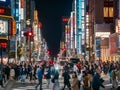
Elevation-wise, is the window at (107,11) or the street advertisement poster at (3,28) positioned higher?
the window at (107,11)

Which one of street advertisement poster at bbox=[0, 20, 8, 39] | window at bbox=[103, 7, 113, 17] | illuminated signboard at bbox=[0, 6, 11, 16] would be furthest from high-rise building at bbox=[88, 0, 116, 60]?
street advertisement poster at bbox=[0, 20, 8, 39]

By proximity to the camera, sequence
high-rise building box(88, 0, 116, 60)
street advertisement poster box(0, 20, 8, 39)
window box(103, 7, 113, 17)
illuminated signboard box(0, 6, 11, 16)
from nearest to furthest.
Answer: street advertisement poster box(0, 20, 8, 39), illuminated signboard box(0, 6, 11, 16), high-rise building box(88, 0, 116, 60), window box(103, 7, 113, 17)

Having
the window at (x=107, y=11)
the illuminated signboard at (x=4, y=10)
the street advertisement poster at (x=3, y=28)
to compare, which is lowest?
the street advertisement poster at (x=3, y=28)

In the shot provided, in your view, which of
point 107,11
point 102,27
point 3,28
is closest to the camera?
point 3,28

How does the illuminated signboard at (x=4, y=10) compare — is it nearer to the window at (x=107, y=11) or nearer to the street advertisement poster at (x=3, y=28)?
the street advertisement poster at (x=3, y=28)

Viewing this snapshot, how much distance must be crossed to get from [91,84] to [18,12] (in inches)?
3790

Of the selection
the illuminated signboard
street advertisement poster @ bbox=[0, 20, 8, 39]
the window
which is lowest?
street advertisement poster @ bbox=[0, 20, 8, 39]

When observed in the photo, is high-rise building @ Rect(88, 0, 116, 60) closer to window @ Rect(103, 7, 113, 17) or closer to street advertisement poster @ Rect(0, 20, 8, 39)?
window @ Rect(103, 7, 113, 17)

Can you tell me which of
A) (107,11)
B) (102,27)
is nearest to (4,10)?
(102,27)

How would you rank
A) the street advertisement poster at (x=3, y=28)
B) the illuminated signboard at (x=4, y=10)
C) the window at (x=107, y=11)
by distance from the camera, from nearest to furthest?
the street advertisement poster at (x=3, y=28) < the illuminated signboard at (x=4, y=10) < the window at (x=107, y=11)

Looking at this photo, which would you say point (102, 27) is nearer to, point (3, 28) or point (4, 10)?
point (4, 10)

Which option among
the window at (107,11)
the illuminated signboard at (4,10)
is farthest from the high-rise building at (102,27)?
the illuminated signboard at (4,10)

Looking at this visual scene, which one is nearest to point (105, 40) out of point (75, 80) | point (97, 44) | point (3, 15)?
point (97, 44)

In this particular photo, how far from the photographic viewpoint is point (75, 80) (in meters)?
22.5
